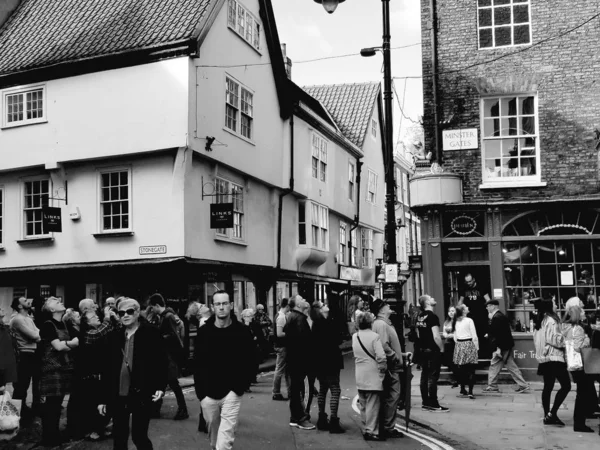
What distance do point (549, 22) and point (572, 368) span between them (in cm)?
956

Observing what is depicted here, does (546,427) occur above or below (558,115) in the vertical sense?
below

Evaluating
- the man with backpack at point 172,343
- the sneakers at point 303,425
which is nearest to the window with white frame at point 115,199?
the man with backpack at point 172,343

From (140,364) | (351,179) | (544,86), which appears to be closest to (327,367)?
(140,364)

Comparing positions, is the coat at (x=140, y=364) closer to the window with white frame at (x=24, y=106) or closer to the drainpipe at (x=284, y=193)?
the window with white frame at (x=24, y=106)

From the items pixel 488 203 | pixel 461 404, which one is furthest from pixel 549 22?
pixel 461 404

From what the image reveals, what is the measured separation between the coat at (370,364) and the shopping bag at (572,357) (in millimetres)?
2692

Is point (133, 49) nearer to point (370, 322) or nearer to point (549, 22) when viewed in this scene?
point (549, 22)

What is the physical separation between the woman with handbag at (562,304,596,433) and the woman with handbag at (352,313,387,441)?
8.86 feet

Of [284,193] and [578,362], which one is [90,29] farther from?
[578,362]

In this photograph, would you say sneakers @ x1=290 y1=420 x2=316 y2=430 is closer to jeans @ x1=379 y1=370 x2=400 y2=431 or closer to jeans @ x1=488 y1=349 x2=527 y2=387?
jeans @ x1=379 y1=370 x2=400 y2=431

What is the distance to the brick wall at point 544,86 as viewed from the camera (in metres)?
17.3

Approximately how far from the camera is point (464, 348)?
1472 centimetres

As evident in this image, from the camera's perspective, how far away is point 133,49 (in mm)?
20719

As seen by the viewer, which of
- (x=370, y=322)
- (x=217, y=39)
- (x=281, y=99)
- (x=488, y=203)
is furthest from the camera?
(x=281, y=99)
